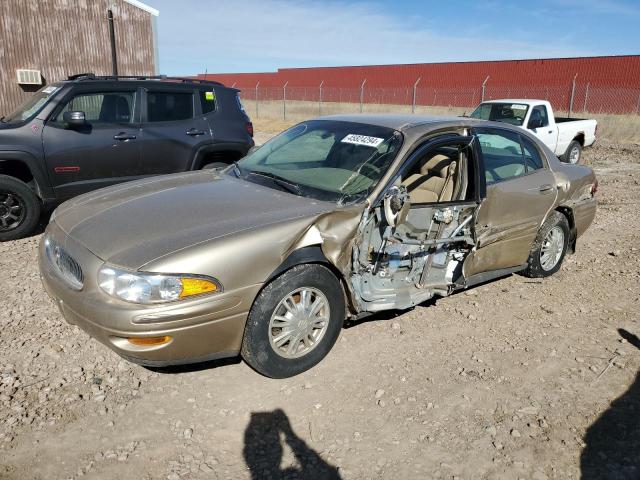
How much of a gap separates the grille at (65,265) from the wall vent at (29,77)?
1519 centimetres

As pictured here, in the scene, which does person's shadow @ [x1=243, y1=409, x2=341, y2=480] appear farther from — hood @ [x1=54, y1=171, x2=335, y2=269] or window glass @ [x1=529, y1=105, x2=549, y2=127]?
window glass @ [x1=529, y1=105, x2=549, y2=127]

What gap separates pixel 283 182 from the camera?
385 centimetres

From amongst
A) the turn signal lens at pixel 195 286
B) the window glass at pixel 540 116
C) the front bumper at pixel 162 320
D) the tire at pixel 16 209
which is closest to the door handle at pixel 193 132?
the tire at pixel 16 209

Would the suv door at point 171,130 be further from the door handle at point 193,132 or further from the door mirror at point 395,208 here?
the door mirror at point 395,208

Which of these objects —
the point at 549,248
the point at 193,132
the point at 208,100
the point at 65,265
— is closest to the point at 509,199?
the point at 549,248

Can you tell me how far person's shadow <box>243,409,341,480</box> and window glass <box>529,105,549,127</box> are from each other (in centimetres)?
1061

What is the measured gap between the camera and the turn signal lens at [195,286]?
2.76m

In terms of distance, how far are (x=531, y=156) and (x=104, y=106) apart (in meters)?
5.05

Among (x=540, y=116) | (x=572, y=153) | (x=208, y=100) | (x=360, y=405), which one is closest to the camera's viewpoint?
(x=360, y=405)

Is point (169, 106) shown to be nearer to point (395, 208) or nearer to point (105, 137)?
point (105, 137)

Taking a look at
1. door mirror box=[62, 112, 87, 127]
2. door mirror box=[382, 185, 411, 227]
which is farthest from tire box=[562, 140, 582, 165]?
door mirror box=[62, 112, 87, 127]

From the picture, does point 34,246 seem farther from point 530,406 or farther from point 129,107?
point 530,406

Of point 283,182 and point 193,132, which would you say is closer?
point 283,182

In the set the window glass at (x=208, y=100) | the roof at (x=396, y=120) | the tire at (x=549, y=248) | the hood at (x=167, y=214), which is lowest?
the tire at (x=549, y=248)
